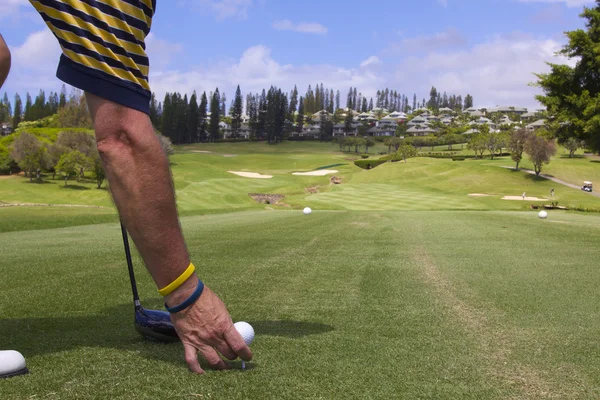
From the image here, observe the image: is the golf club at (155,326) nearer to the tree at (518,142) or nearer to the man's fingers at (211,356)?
the man's fingers at (211,356)

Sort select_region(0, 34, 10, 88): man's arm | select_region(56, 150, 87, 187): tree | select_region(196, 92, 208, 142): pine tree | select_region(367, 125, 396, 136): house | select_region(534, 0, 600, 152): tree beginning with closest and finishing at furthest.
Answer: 1. select_region(0, 34, 10, 88): man's arm
2. select_region(534, 0, 600, 152): tree
3. select_region(56, 150, 87, 187): tree
4. select_region(196, 92, 208, 142): pine tree
5. select_region(367, 125, 396, 136): house

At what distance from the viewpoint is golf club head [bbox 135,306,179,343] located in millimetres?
2943

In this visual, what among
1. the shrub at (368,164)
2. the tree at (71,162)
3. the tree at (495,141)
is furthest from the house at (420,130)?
the tree at (71,162)

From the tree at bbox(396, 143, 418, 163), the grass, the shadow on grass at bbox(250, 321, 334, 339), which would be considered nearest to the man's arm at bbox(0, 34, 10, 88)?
the grass

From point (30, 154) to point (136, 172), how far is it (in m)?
59.2

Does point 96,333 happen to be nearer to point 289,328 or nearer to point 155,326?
point 155,326

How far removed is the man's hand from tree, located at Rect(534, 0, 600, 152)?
80.1ft

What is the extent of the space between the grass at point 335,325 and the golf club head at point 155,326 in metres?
0.10

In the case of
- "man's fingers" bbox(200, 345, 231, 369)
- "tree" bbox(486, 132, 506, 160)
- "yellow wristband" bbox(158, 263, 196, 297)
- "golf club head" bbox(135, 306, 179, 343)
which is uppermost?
"tree" bbox(486, 132, 506, 160)

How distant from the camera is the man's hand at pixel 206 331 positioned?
91.8 inches

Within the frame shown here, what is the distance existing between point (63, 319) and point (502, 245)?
863 cm

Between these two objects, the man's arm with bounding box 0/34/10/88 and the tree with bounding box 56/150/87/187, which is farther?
the tree with bounding box 56/150/87/187

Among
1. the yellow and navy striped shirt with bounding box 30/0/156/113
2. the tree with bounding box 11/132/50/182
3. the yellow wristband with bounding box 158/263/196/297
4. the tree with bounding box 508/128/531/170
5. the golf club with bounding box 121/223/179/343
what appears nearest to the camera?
the yellow and navy striped shirt with bounding box 30/0/156/113

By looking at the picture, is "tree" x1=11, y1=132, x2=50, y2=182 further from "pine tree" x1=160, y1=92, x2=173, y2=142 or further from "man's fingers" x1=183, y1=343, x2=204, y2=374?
"pine tree" x1=160, y1=92, x2=173, y2=142
